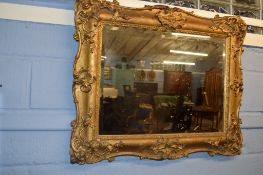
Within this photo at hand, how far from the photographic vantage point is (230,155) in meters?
1.45

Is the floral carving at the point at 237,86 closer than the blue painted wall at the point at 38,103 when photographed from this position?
No

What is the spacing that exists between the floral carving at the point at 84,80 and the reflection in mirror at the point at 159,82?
0.07m

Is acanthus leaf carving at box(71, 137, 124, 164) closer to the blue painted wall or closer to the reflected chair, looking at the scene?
the blue painted wall

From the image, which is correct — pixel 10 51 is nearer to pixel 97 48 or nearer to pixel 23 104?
pixel 23 104

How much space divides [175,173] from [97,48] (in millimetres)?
820

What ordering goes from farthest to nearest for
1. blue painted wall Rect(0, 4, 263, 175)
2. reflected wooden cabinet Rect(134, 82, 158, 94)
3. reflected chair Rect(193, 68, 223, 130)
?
reflected chair Rect(193, 68, 223, 130), reflected wooden cabinet Rect(134, 82, 158, 94), blue painted wall Rect(0, 4, 263, 175)

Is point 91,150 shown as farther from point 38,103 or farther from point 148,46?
point 148,46

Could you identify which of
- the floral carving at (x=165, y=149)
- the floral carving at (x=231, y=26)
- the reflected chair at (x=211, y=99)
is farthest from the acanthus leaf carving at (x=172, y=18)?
the floral carving at (x=165, y=149)

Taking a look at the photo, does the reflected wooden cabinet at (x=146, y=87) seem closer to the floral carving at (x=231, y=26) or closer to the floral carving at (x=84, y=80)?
the floral carving at (x=84, y=80)

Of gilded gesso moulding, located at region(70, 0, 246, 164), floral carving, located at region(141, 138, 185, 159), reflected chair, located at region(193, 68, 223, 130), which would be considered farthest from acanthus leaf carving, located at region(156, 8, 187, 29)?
floral carving, located at region(141, 138, 185, 159)

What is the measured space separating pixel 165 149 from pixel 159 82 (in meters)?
0.36

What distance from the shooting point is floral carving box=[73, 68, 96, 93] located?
46.4 inches

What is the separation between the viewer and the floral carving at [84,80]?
3.86 ft

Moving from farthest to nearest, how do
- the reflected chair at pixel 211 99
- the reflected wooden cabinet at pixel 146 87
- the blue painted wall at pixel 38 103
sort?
the reflected chair at pixel 211 99, the reflected wooden cabinet at pixel 146 87, the blue painted wall at pixel 38 103
